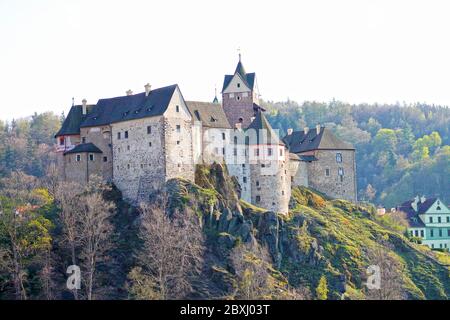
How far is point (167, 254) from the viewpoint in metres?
76.4

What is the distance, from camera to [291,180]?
10006 cm

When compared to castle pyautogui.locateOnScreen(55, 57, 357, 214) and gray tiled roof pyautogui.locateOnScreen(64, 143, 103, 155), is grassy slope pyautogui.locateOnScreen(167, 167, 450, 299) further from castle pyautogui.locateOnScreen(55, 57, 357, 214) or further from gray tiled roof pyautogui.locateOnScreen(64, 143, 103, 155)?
gray tiled roof pyautogui.locateOnScreen(64, 143, 103, 155)

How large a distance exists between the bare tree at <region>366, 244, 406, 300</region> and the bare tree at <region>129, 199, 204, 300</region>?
1390cm

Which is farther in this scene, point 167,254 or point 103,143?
point 103,143

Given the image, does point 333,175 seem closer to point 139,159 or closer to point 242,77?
point 242,77

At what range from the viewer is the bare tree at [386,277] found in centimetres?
7733

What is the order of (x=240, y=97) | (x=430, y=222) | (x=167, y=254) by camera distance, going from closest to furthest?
(x=167, y=254)
(x=240, y=97)
(x=430, y=222)

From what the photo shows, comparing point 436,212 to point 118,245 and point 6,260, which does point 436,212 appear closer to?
point 118,245

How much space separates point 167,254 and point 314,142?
110ft

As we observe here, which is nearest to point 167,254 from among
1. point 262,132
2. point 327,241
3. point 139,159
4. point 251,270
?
point 251,270

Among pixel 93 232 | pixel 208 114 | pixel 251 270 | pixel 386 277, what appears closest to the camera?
pixel 93 232

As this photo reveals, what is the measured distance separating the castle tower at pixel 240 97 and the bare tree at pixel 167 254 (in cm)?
1851

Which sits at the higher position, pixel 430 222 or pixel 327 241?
pixel 430 222
